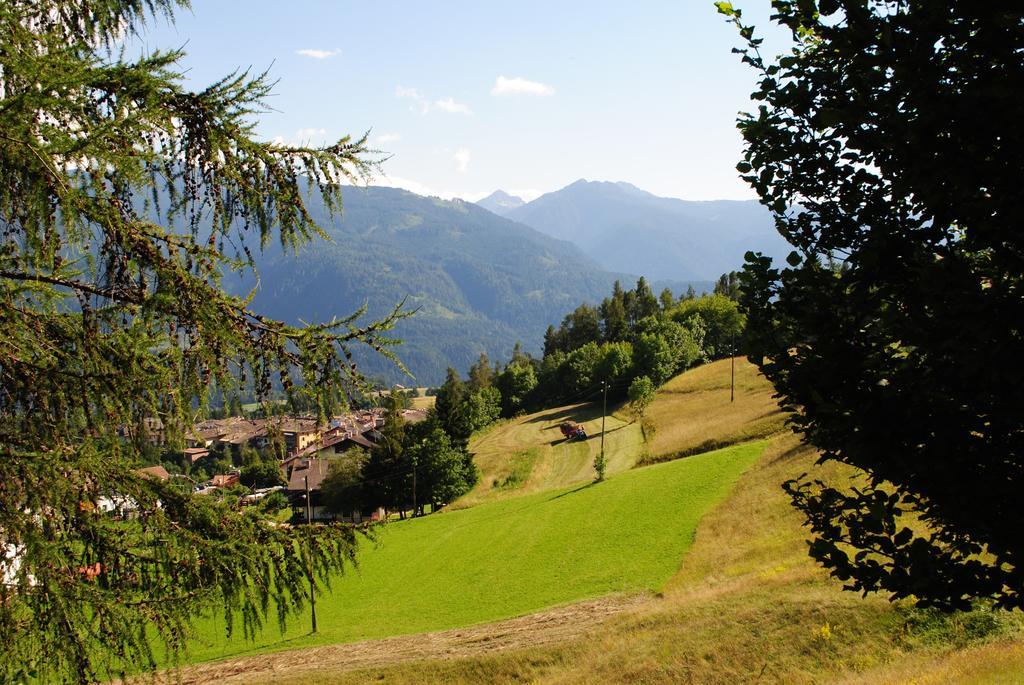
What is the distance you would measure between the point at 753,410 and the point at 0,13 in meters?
60.1

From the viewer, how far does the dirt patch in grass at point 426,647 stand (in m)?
21.9

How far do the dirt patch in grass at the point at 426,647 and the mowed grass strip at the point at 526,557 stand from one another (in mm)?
1417

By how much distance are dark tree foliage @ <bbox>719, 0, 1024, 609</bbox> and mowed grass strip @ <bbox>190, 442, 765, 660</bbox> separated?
A: 79.7 ft

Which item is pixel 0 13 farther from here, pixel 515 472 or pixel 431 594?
pixel 515 472

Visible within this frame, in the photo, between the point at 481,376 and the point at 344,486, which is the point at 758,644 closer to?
the point at 344,486

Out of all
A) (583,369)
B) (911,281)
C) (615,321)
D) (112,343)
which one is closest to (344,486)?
(583,369)

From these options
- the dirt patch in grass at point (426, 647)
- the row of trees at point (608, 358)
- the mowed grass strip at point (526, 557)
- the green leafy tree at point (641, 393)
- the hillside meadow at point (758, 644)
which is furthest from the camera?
the row of trees at point (608, 358)

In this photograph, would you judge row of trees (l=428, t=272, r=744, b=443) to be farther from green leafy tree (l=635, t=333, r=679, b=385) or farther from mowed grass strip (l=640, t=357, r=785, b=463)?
mowed grass strip (l=640, t=357, r=785, b=463)

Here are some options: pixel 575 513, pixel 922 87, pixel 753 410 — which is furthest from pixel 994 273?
pixel 753 410

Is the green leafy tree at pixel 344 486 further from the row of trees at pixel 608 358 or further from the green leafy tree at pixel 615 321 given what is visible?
the green leafy tree at pixel 615 321

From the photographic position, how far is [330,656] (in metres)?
24.6

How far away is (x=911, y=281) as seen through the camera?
15.6 ft

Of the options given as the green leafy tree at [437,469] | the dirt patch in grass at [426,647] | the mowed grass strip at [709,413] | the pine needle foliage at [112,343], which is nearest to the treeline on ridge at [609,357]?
the green leafy tree at [437,469]

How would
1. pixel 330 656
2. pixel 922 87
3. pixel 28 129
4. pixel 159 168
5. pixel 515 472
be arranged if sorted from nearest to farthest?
1. pixel 28 129
2. pixel 922 87
3. pixel 159 168
4. pixel 330 656
5. pixel 515 472
